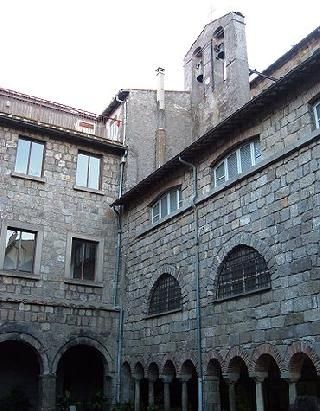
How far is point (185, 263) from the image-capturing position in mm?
12023

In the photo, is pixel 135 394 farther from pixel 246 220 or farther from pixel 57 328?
pixel 246 220

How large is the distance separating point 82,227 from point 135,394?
5.04m

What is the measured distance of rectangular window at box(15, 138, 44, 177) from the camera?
14.6 m

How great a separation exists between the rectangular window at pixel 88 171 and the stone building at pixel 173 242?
41 mm

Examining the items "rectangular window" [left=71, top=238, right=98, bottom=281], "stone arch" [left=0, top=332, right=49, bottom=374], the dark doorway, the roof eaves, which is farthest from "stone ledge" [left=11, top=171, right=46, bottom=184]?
the dark doorway

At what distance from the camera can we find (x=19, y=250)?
13.8 m

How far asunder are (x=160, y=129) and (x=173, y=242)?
585 cm

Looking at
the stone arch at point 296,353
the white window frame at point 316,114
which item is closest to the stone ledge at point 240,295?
the stone arch at point 296,353

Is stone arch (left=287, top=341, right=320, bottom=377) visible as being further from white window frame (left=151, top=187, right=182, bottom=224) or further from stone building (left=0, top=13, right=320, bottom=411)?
white window frame (left=151, top=187, right=182, bottom=224)

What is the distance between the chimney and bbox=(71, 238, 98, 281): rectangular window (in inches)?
143

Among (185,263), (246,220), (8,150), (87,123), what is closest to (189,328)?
(185,263)

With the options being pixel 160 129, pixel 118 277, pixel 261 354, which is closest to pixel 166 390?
pixel 261 354

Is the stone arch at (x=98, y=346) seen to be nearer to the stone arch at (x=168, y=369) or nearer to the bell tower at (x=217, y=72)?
the stone arch at (x=168, y=369)

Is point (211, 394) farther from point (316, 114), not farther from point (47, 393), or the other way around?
point (316, 114)
